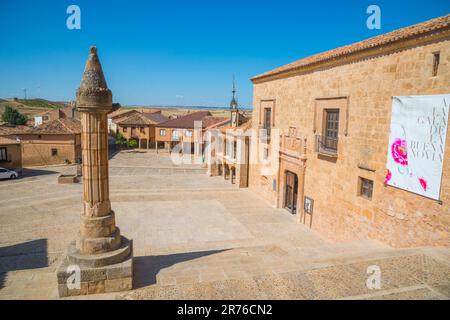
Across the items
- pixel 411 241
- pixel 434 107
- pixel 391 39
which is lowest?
pixel 411 241

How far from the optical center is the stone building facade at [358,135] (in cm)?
764

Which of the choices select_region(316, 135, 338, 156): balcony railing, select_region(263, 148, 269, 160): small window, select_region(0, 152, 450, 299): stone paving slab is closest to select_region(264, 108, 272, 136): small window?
select_region(263, 148, 269, 160): small window

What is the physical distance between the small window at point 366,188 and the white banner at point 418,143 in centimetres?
87

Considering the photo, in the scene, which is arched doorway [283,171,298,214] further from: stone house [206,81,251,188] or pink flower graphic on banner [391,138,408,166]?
pink flower graphic on banner [391,138,408,166]

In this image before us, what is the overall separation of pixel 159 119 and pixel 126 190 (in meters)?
33.6

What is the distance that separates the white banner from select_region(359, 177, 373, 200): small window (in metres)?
0.87

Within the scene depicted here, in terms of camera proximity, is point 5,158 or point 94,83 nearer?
point 94,83

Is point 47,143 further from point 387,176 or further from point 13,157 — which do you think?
point 387,176

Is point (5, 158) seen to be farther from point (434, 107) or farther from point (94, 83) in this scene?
point (434, 107)

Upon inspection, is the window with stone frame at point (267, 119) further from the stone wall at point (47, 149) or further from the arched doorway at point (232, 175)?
the stone wall at point (47, 149)

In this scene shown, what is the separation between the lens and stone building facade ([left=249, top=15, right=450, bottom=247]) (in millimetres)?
7645

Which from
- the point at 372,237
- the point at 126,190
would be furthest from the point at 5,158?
the point at 372,237

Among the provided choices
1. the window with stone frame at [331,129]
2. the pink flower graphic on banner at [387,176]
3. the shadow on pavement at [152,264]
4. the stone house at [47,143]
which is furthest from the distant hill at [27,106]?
the pink flower graphic on banner at [387,176]
